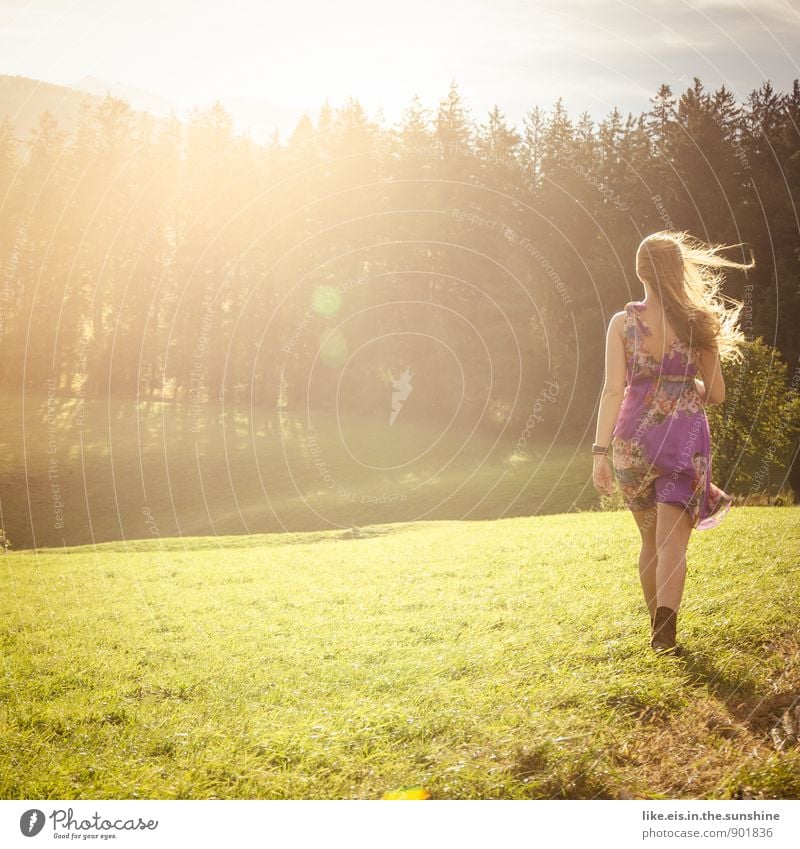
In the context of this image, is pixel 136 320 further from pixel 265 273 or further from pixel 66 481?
pixel 66 481

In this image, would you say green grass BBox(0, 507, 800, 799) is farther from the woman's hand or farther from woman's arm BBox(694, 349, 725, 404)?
woman's arm BBox(694, 349, 725, 404)

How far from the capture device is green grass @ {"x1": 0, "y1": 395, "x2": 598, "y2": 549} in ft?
83.7

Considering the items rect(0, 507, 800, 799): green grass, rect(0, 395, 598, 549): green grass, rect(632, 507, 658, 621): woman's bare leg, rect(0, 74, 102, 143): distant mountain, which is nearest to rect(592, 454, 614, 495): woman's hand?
rect(632, 507, 658, 621): woman's bare leg

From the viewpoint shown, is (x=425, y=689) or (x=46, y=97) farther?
(x=46, y=97)

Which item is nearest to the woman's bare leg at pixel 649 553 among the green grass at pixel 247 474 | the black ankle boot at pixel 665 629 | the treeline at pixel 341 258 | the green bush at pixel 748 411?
the black ankle boot at pixel 665 629

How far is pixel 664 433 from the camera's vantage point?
559 centimetres

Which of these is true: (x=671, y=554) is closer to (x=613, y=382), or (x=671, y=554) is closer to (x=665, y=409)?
(x=665, y=409)

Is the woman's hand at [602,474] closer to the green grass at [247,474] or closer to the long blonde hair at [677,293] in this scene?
the long blonde hair at [677,293]

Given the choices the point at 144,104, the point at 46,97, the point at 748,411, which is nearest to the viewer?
the point at 144,104

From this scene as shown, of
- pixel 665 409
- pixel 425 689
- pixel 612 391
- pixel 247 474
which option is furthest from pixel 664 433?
pixel 247 474

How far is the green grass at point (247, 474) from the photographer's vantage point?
25.5 metres

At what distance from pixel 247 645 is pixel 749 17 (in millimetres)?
7425

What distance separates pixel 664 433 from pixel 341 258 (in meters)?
34.5

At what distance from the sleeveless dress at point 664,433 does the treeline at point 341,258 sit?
23322 millimetres
